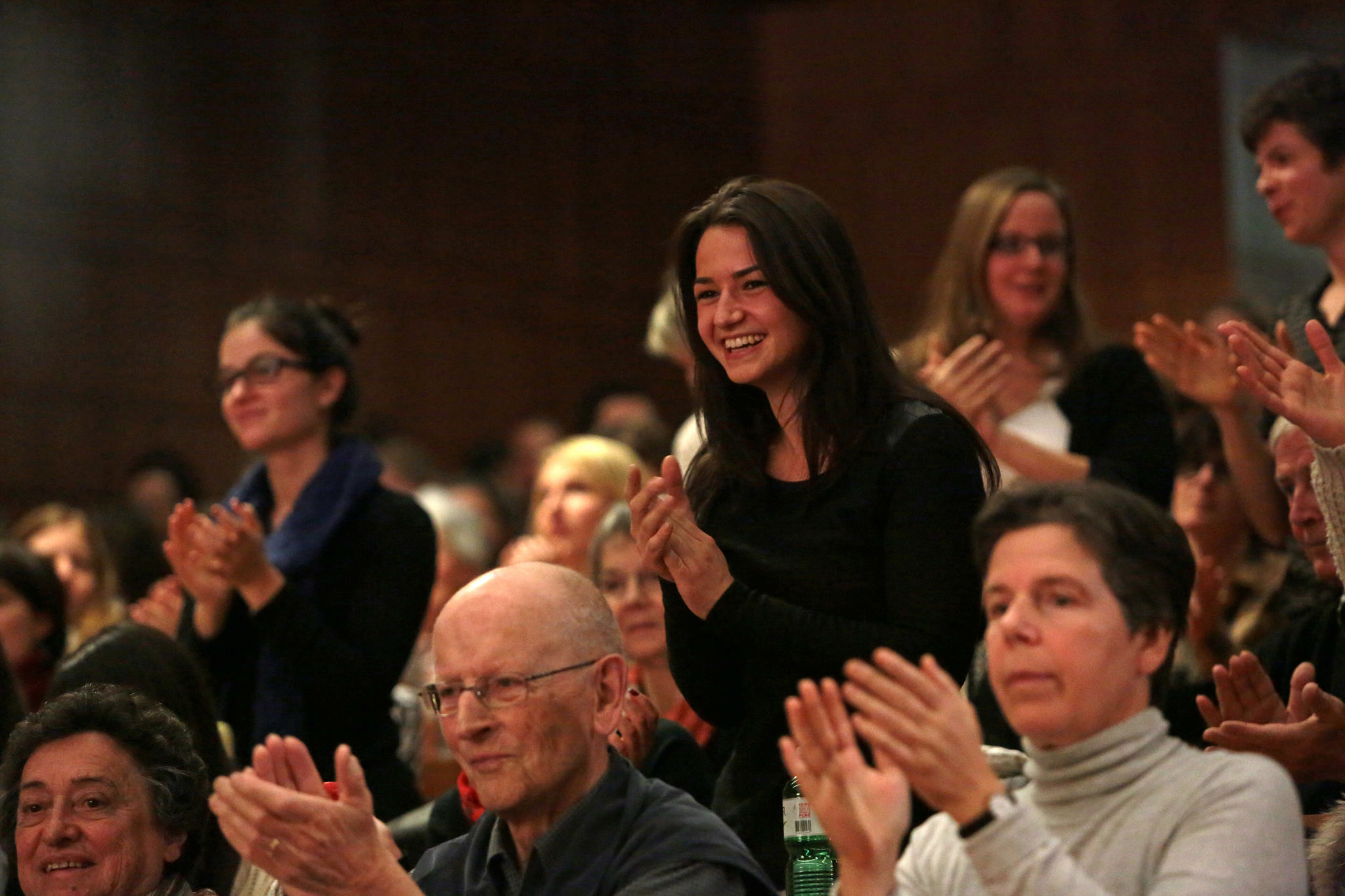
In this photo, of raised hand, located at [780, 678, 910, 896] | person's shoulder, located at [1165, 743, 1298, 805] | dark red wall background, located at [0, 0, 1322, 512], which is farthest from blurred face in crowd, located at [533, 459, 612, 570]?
dark red wall background, located at [0, 0, 1322, 512]

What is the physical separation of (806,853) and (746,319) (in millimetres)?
709

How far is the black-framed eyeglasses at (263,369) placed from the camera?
3457 mm

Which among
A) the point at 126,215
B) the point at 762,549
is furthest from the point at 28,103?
the point at 762,549

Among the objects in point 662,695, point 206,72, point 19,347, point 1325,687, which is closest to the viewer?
point 1325,687

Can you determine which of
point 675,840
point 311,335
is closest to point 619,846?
point 675,840

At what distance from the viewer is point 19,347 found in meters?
5.89

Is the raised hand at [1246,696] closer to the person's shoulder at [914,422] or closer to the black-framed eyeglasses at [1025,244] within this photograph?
the person's shoulder at [914,422]

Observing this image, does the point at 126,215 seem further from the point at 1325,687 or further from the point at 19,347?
the point at 1325,687

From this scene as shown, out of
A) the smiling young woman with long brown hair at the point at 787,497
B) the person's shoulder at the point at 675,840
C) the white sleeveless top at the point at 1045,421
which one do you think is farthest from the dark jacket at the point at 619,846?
→ the white sleeveless top at the point at 1045,421

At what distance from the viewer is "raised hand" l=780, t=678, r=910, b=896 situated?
1.72 m

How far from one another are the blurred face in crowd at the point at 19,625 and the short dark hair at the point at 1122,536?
256 cm

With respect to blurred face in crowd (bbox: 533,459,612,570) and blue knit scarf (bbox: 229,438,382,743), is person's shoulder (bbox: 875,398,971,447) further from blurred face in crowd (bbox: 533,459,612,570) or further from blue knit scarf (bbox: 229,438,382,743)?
blurred face in crowd (bbox: 533,459,612,570)

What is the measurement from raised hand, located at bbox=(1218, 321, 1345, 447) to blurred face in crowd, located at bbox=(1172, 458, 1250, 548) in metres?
1.12

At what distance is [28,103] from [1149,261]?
3.95 metres
